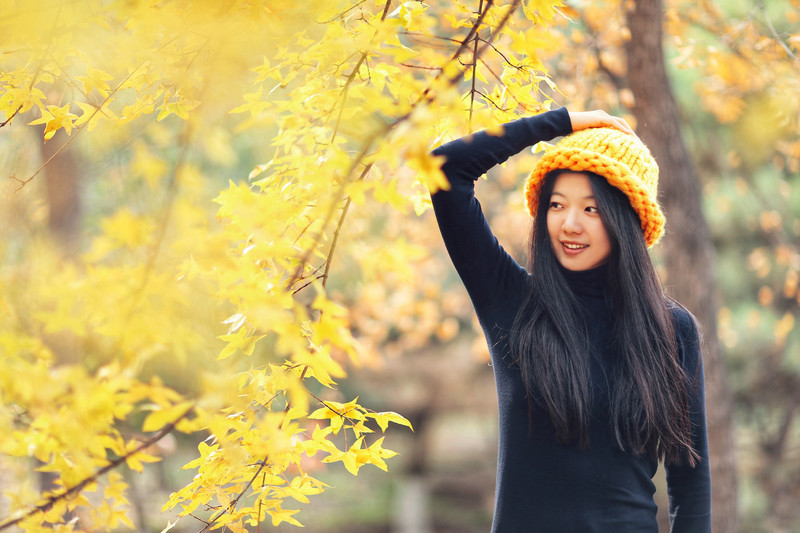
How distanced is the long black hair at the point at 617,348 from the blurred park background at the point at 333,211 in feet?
0.98

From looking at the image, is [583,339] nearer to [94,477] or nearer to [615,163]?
[615,163]

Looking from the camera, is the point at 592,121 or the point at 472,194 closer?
the point at 472,194

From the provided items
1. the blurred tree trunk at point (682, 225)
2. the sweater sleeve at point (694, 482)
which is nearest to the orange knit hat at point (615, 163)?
the sweater sleeve at point (694, 482)

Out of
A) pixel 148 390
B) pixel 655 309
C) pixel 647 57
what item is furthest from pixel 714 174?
pixel 148 390

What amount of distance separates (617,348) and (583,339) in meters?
0.08

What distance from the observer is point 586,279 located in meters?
1.57

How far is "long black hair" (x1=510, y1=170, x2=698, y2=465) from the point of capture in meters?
1.39

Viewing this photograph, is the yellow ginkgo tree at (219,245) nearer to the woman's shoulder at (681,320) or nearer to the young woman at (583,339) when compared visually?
the young woman at (583,339)

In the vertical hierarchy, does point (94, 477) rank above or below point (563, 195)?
below

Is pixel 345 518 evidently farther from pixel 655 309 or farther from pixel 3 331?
pixel 3 331

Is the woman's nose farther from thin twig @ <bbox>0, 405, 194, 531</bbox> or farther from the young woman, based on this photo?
thin twig @ <bbox>0, 405, 194, 531</bbox>

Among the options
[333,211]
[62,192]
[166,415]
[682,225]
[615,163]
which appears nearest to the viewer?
[166,415]

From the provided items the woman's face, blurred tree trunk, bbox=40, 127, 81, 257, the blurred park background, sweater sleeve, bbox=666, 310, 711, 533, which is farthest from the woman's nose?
blurred tree trunk, bbox=40, 127, 81, 257

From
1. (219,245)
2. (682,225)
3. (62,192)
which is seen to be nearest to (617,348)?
(219,245)
